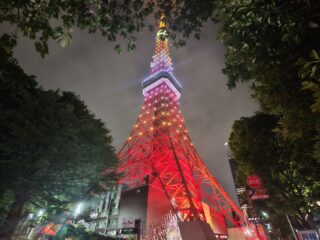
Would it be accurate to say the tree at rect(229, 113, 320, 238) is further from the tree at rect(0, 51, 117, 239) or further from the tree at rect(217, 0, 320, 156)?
the tree at rect(0, 51, 117, 239)

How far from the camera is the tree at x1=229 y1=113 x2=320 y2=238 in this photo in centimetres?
782

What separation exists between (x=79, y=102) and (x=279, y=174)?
11.1m

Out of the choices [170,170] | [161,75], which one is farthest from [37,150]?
[161,75]

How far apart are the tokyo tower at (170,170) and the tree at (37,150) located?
26.4ft

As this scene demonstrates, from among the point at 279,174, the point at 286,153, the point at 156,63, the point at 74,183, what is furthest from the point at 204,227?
the point at 156,63

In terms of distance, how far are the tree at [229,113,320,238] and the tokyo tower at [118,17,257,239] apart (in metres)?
8.57

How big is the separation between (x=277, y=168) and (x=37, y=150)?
1006 cm

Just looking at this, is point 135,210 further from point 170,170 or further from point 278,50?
point 278,50

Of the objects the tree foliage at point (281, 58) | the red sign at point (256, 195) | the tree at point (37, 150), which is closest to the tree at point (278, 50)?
the tree foliage at point (281, 58)

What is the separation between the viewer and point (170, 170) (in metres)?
22.8

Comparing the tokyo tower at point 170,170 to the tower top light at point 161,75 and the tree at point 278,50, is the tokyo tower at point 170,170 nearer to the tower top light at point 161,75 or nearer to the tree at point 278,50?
the tower top light at point 161,75

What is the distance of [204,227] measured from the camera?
10883 millimetres

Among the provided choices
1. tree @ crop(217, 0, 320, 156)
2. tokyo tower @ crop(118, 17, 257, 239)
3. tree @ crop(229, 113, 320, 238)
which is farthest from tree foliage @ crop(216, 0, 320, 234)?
tokyo tower @ crop(118, 17, 257, 239)

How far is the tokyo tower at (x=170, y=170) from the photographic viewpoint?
19.7 m
